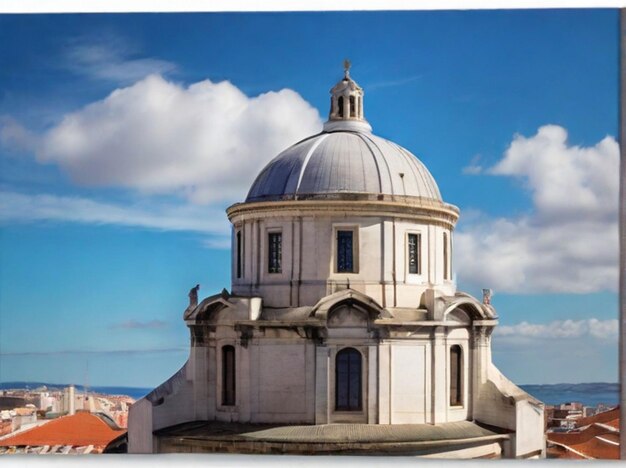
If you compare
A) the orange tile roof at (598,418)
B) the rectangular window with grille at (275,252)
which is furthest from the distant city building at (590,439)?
the rectangular window with grille at (275,252)

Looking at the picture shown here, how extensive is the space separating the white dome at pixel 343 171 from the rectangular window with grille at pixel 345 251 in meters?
1.13

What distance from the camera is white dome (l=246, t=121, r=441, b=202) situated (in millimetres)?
31594

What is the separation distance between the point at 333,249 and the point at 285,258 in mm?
1327

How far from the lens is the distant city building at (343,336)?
30656 millimetres

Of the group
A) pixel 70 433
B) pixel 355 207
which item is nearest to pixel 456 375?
pixel 355 207

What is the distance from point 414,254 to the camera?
105 ft

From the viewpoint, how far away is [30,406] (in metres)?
38.9

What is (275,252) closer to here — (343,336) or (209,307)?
(209,307)

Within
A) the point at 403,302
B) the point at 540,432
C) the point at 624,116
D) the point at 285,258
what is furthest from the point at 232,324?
the point at 624,116

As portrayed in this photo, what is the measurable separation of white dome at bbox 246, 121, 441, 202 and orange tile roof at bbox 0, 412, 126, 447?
9093 mm

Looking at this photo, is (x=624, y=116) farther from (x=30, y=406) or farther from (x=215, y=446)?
(x=30, y=406)

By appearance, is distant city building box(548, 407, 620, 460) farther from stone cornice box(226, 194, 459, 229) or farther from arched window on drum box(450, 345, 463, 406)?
stone cornice box(226, 194, 459, 229)

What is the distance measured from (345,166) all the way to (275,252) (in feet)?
9.46

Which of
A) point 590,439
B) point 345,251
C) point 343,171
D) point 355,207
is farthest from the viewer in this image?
point 590,439
